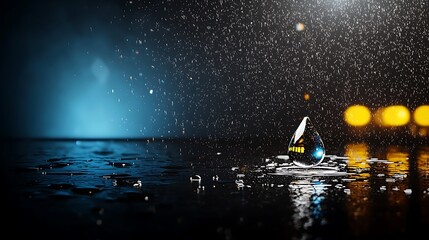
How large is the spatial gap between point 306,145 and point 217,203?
293cm

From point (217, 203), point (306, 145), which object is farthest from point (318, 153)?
point (217, 203)

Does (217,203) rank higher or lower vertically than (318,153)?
lower

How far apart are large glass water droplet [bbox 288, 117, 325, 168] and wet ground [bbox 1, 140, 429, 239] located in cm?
22

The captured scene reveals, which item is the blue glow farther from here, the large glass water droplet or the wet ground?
the wet ground

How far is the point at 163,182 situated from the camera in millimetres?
6867

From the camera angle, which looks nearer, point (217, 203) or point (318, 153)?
point (217, 203)

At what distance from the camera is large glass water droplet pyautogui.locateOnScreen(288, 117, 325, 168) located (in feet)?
25.4

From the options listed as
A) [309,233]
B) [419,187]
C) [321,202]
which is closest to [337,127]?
[419,187]

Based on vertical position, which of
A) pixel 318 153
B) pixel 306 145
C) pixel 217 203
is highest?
pixel 306 145

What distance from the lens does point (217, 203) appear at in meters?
5.14

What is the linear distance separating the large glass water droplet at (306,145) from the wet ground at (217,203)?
0.22 m

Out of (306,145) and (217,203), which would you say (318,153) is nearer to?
(306,145)

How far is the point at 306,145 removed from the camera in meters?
7.80

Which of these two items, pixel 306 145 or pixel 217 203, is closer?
pixel 217 203
